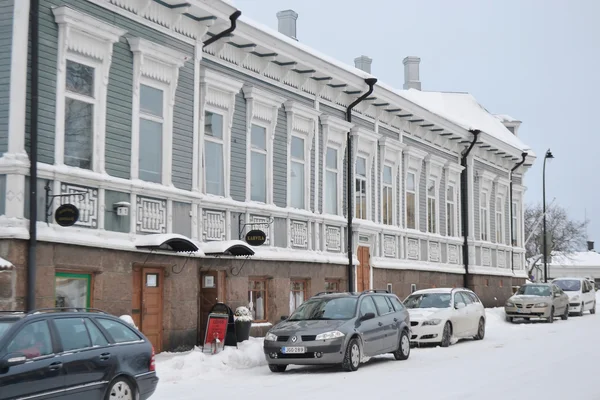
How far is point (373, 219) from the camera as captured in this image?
1131 inches

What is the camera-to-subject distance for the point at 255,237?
20844mm

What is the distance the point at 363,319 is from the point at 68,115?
695 cm

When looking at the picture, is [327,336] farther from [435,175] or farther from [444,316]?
[435,175]

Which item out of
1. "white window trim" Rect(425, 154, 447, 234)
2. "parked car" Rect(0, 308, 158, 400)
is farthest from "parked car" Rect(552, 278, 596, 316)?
"parked car" Rect(0, 308, 158, 400)

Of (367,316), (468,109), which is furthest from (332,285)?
(468,109)

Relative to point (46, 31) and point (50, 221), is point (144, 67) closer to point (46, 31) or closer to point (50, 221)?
point (46, 31)

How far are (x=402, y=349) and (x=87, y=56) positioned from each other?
9.00 metres

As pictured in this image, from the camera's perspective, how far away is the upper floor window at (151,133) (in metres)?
18.4

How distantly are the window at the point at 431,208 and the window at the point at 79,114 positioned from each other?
18.9 metres

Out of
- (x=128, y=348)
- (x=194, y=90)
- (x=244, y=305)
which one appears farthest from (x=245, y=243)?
(x=128, y=348)

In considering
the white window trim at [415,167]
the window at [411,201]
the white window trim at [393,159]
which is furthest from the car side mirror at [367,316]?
the window at [411,201]

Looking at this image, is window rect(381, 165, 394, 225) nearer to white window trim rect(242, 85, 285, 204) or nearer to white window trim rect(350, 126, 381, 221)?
white window trim rect(350, 126, 381, 221)

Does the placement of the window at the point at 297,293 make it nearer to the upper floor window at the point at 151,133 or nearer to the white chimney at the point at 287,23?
the upper floor window at the point at 151,133

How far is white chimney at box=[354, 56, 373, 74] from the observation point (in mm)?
35812
